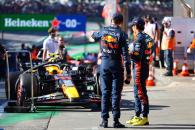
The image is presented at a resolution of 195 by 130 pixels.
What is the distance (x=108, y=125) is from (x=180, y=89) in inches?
254

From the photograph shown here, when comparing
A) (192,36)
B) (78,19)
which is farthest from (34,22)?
(192,36)

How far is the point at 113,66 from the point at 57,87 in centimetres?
301

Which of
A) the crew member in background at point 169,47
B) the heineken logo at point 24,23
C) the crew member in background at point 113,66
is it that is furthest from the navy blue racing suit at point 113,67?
the heineken logo at point 24,23

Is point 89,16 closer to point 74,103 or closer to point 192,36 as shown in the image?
point 192,36

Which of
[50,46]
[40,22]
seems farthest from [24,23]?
[50,46]

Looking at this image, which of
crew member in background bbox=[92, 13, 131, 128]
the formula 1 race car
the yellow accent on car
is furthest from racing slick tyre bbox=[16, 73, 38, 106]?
crew member in background bbox=[92, 13, 131, 128]

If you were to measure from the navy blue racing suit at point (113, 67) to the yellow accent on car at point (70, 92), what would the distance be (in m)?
2.36

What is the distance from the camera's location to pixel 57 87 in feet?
44.8

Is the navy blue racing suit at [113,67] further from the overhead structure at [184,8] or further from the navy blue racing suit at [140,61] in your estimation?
the overhead structure at [184,8]

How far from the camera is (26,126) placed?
11.3 metres

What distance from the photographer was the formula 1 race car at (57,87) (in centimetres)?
1330

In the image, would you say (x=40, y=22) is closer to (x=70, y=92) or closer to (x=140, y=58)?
(x=70, y=92)

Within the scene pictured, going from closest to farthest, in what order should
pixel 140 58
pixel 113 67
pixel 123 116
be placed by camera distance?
pixel 113 67, pixel 140 58, pixel 123 116

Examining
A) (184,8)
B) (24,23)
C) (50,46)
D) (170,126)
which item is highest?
(184,8)
